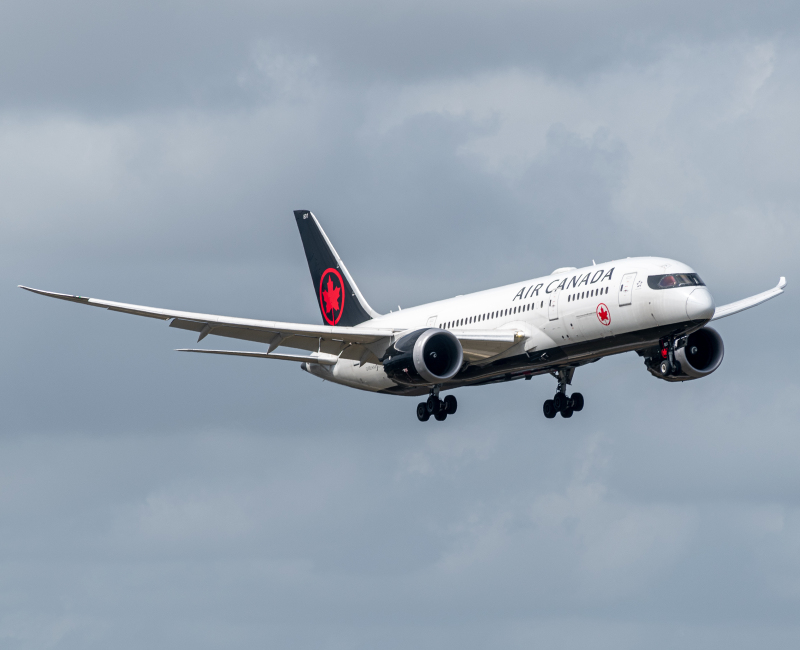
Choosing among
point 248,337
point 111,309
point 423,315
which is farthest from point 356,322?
point 111,309

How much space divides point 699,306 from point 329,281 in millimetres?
→ 26597

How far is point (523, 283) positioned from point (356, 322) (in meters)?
13.8

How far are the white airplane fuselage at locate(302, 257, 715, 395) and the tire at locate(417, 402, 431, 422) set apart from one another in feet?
2.53

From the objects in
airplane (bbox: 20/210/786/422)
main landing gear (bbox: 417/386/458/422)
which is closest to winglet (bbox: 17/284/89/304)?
airplane (bbox: 20/210/786/422)

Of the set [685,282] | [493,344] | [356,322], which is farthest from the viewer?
[356,322]

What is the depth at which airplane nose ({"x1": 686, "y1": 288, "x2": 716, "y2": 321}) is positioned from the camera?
179 ft

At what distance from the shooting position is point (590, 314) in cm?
5700

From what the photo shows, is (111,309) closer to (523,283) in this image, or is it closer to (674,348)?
(523,283)

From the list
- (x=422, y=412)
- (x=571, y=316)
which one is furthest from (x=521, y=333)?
(x=422, y=412)

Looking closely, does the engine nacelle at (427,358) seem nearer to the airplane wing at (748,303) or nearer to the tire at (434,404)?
the tire at (434,404)

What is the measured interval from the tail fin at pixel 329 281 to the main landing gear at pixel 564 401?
11.6 meters

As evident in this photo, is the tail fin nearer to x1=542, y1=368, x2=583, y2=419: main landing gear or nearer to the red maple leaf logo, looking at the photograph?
x1=542, y1=368, x2=583, y2=419: main landing gear

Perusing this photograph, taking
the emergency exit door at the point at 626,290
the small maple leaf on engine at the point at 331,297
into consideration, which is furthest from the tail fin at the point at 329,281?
the emergency exit door at the point at 626,290

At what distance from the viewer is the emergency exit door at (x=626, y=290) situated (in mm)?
55750
